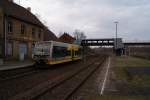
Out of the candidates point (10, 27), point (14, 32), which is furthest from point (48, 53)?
point (14, 32)

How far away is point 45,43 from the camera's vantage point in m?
27.1

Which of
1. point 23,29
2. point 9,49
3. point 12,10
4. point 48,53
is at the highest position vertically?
point 12,10

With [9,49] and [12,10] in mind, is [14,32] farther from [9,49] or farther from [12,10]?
[12,10]

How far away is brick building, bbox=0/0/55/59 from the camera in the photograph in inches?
1366

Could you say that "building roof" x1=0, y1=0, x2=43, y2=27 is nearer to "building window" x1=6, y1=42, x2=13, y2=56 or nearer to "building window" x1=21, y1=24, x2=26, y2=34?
"building window" x1=21, y1=24, x2=26, y2=34

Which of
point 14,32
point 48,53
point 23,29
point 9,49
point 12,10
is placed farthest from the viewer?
point 23,29

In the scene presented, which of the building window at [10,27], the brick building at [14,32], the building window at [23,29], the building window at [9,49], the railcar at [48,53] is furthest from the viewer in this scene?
the building window at [23,29]

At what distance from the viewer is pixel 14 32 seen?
37.9 metres

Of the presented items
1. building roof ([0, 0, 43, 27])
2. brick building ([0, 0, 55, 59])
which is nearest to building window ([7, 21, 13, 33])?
brick building ([0, 0, 55, 59])

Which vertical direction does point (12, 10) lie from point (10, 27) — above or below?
above

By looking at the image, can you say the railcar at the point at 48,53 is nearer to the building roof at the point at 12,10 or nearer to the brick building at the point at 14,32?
the brick building at the point at 14,32

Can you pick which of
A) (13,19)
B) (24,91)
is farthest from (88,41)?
(24,91)

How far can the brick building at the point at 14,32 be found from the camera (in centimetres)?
3469

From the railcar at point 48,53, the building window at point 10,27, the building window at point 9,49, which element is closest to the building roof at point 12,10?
the building window at point 10,27
